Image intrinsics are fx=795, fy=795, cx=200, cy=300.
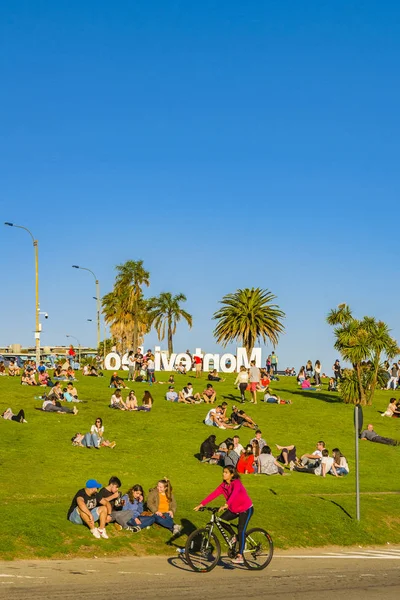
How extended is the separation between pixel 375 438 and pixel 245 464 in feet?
34.8

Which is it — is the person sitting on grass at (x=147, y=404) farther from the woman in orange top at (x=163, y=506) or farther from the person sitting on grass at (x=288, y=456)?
the woman in orange top at (x=163, y=506)

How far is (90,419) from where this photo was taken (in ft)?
116

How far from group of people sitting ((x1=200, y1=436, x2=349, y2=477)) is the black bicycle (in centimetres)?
1254

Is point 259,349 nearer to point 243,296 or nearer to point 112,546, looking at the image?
point 243,296

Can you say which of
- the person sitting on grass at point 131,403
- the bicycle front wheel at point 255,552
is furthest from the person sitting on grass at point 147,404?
the bicycle front wheel at point 255,552

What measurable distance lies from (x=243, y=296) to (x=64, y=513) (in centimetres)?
5722

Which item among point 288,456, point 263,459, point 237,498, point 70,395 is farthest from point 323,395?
point 237,498

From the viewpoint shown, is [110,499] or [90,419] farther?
[90,419]

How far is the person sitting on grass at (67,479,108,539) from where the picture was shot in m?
16.8

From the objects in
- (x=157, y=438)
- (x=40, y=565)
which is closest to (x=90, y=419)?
(x=157, y=438)

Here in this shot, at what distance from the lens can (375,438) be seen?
3647 cm

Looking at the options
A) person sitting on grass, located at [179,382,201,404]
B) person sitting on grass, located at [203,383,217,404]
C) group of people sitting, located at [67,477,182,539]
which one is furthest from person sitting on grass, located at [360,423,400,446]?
group of people sitting, located at [67,477,182,539]

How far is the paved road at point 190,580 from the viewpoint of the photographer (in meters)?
12.7

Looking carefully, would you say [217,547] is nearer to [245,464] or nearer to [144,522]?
[144,522]
